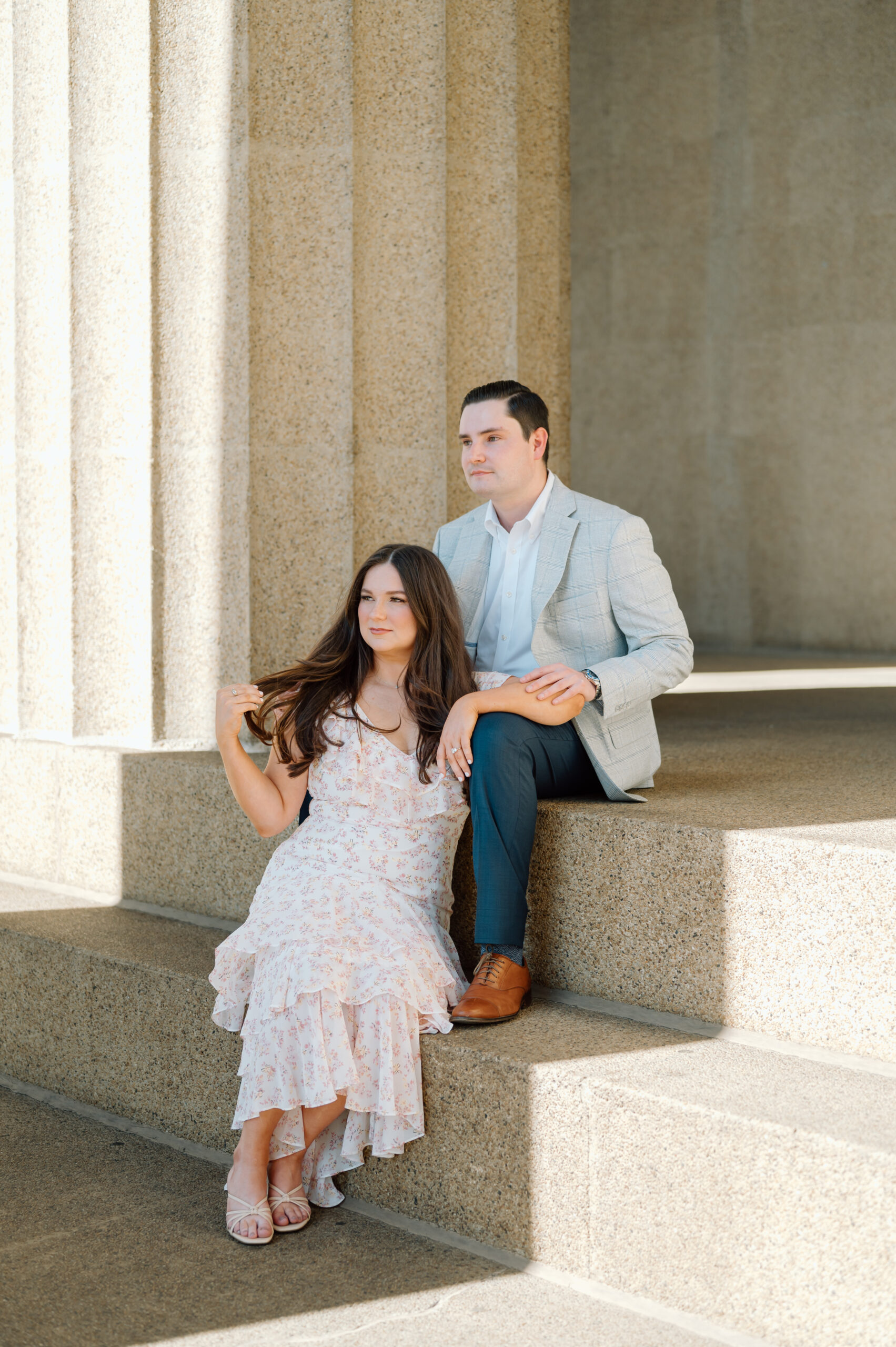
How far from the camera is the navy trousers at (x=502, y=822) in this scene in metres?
3.06

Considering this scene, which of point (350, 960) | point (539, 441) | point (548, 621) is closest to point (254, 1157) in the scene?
point (350, 960)

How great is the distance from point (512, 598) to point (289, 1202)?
1.56 meters

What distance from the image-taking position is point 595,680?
329 centimetres

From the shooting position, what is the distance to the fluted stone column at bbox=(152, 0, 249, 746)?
453 centimetres

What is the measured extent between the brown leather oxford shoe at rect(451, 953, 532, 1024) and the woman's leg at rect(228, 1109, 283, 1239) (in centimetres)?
43

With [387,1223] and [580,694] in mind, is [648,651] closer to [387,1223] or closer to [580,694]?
[580,694]

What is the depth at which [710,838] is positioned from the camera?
296 cm

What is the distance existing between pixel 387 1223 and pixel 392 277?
3117mm

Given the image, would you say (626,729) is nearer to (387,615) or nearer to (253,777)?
(387,615)

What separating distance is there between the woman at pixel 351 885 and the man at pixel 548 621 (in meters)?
0.10

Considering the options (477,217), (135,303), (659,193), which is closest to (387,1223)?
(135,303)

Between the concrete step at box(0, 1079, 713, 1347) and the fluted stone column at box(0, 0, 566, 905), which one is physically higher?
the fluted stone column at box(0, 0, 566, 905)

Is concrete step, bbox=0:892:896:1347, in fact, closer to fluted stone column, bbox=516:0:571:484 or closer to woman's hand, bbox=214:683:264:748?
woman's hand, bbox=214:683:264:748

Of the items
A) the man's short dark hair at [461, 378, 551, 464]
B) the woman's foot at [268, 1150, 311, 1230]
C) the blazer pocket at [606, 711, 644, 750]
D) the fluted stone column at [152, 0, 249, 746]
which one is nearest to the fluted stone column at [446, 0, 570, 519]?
the fluted stone column at [152, 0, 249, 746]
